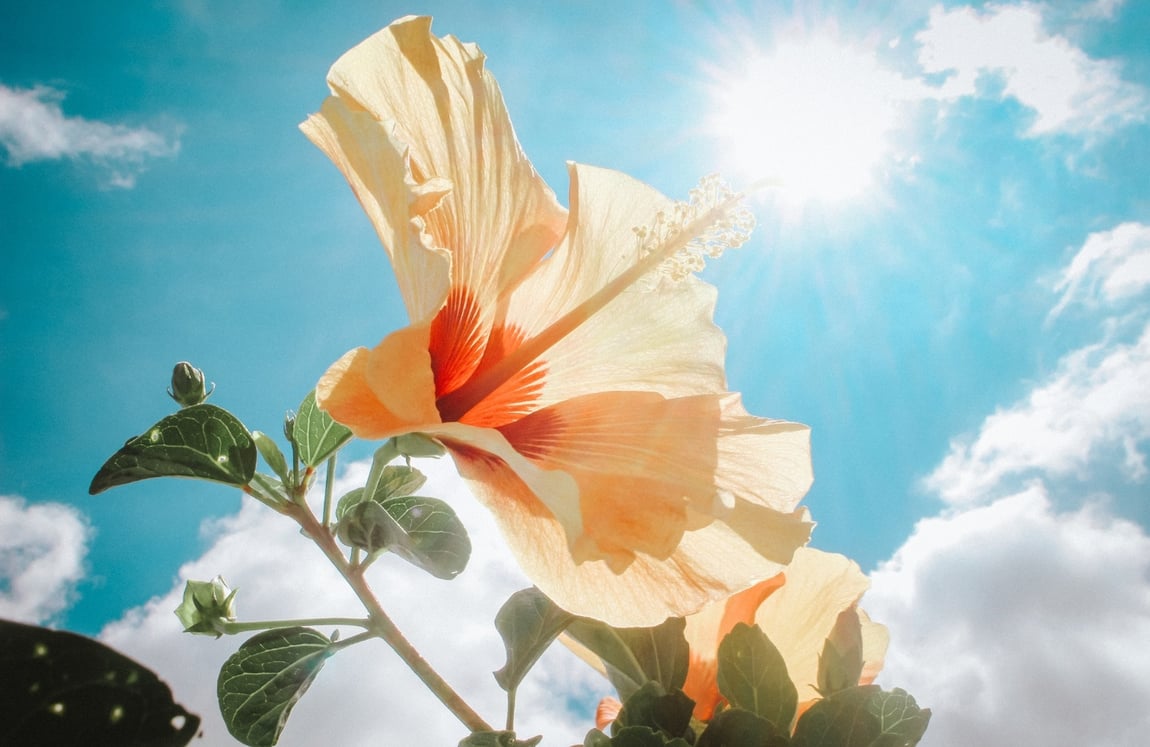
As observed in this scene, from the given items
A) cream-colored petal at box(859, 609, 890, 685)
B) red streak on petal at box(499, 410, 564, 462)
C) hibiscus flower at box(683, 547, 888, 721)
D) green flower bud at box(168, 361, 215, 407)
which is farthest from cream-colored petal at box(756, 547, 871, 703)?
green flower bud at box(168, 361, 215, 407)

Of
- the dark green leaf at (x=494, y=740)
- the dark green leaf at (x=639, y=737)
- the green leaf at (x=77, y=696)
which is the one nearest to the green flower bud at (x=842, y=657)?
the dark green leaf at (x=639, y=737)

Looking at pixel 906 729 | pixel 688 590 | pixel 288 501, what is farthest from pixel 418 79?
pixel 906 729

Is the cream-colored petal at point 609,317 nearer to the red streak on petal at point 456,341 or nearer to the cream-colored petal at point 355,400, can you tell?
the red streak on petal at point 456,341

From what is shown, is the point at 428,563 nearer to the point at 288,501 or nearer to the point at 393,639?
the point at 393,639

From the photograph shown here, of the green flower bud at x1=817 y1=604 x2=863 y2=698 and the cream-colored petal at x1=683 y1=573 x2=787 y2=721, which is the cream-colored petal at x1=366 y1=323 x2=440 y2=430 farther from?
the green flower bud at x1=817 y1=604 x2=863 y2=698

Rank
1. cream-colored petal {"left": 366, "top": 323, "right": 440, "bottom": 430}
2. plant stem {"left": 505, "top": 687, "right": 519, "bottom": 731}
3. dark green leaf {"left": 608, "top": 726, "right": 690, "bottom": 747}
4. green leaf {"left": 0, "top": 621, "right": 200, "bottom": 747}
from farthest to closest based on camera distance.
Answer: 1. plant stem {"left": 505, "top": 687, "right": 519, "bottom": 731}
2. dark green leaf {"left": 608, "top": 726, "right": 690, "bottom": 747}
3. cream-colored petal {"left": 366, "top": 323, "right": 440, "bottom": 430}
4. green leaf {"left": 0, "top": 621, "right": 200, "bottom": 747}

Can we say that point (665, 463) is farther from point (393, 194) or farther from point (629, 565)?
point (393, 194)
